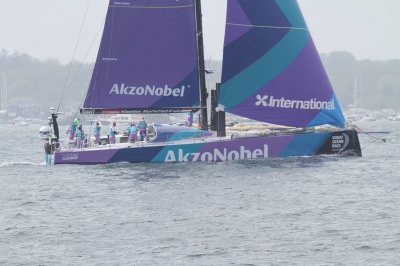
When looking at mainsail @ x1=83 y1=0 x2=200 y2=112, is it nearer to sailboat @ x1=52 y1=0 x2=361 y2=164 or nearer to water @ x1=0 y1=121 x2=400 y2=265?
sailboat @ x1=52 y1=0 x2=361 y2=164

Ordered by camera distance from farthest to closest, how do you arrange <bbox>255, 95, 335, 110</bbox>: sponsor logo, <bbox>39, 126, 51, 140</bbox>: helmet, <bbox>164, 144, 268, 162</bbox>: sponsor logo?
<bbox>39, 126, 51, 140</bbox>: helmet
<bbox>255, 95, 335, 110</bbox>: sponsor logo
<bbox>164, 144, 268, 162</bbox>: sponsor logo

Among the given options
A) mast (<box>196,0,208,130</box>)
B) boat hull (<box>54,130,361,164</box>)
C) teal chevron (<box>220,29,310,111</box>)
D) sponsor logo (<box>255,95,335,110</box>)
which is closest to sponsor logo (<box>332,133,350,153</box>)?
boat hull (<box>54,130,361,164</box>)

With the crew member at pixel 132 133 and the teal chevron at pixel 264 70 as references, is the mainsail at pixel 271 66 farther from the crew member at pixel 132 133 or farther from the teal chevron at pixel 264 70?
the crew member at pixel 132 133

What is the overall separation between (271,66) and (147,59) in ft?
14.6

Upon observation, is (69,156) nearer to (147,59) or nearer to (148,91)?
(148,91)

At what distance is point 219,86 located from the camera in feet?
109

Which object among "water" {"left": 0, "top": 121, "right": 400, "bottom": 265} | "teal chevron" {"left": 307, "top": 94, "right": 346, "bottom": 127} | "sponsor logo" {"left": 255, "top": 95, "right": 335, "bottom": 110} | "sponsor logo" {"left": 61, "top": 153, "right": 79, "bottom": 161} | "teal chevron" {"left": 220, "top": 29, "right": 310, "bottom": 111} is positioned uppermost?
"teal chevron" {"left": 220, "top": 29, "right": 310, "bottom": 111}

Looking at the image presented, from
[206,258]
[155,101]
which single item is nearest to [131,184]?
[155,101]

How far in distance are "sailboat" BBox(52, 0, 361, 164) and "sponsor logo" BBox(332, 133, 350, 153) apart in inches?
1.4

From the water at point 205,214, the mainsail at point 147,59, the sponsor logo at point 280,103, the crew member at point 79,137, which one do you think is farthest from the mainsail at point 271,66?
the crew member at point 79,137

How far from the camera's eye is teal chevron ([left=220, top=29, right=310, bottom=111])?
108ft

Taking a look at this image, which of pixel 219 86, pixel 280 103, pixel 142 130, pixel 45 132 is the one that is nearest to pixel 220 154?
pixel 219 86

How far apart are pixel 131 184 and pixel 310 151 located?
24.2 feet

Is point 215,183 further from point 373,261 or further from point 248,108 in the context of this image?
point 373,261
